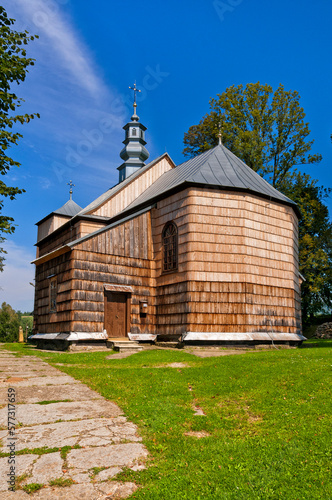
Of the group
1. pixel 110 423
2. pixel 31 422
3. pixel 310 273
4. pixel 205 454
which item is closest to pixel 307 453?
pixel 205 454

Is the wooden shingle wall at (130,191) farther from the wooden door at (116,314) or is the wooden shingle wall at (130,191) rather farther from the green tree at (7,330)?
the green tree at (7,330)

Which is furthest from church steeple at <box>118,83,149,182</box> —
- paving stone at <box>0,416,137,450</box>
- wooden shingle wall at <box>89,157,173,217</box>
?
paving stone at <box>0,416,137,450</box>

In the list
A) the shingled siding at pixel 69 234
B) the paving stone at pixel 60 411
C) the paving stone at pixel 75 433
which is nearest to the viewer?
the paving stone at pixel 75 433

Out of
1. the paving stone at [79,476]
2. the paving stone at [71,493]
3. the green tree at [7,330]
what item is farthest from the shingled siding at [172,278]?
the green tree at [7,330]

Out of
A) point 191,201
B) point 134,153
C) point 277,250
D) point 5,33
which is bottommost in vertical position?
point 277,250

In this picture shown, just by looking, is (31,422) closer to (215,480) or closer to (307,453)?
(215,480)

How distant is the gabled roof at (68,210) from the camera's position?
36203 millimetres

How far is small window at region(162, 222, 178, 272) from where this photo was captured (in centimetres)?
2092

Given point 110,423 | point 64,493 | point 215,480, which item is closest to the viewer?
point 64,493

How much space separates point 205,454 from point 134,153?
109ft

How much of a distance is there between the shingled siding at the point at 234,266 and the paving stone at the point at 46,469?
14468 mm

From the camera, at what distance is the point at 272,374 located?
9555 mm

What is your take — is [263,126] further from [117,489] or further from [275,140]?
[117,489]

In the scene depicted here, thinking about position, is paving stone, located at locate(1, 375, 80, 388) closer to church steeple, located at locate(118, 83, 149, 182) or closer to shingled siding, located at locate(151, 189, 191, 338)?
shingled siding, located at locate(151, 189, 191, 338)
